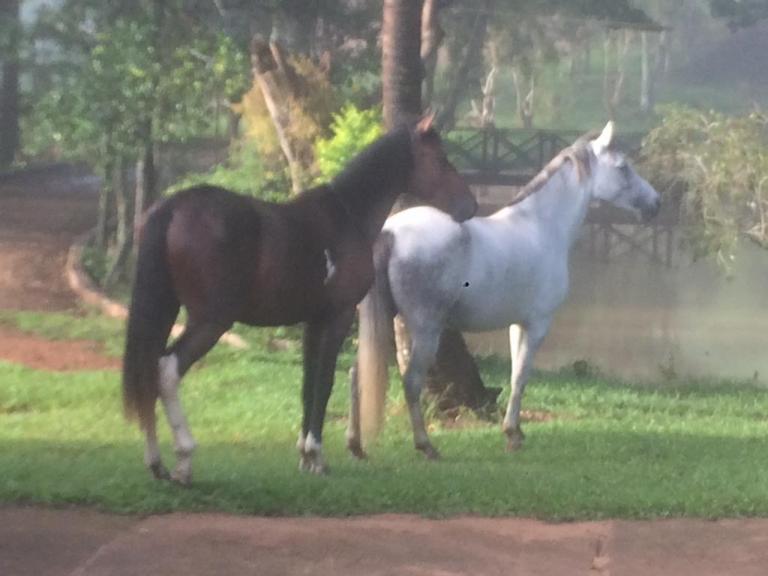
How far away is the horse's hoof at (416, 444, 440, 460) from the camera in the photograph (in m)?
7.64

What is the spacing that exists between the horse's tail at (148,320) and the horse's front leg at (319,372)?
1040mm

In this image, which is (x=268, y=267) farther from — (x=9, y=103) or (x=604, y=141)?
(x=9, y=103)

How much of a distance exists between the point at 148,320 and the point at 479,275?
254 cm

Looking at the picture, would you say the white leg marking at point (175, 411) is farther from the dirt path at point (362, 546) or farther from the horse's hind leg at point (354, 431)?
the horse's hind leg at point (354, 431)

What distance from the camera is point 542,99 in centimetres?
2662

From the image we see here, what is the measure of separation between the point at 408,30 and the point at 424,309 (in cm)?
262

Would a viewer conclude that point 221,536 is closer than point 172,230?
Yes

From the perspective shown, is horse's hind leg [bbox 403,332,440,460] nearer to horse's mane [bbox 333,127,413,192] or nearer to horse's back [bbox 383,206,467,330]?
horse's back [bbox 383,206,467,330]

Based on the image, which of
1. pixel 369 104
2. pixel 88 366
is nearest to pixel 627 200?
pixel 88 366

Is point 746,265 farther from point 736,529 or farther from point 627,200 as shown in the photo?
point 736,529

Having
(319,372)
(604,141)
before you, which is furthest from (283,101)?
(319,372)

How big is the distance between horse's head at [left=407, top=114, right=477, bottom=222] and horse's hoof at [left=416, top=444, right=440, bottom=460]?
151 centimetres

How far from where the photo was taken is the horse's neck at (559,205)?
835cm

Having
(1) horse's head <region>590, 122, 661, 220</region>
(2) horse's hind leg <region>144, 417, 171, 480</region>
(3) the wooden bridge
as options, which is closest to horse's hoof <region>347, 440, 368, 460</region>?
(2) horse's hind leg <region>144, 417, 171, 480</region>
